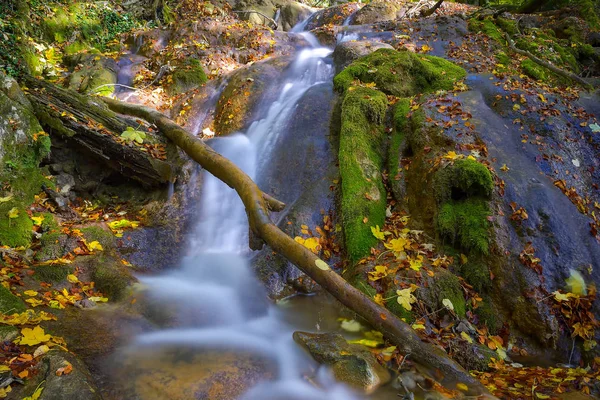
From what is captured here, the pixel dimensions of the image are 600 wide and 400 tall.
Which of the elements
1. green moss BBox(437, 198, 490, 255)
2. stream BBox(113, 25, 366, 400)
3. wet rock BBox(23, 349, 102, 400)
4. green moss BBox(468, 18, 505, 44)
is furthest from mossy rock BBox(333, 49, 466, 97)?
wet rock BBox(23, 349, 102, 400)

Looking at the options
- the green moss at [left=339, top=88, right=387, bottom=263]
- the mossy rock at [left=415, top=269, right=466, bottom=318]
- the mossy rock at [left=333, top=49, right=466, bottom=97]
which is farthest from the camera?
the mossy rock at [left=333, top=49, right=466, bottom=97]

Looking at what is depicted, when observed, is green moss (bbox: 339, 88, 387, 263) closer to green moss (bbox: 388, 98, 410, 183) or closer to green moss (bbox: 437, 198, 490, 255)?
green moss (bbox: 388, 98, 410, 183)

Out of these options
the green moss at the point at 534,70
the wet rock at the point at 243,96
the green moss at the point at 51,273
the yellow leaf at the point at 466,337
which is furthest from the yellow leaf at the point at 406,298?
the green moss at the point at 534,70

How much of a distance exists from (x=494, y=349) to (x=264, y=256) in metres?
2.92

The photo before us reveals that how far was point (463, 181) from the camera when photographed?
420 cm

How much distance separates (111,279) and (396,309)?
335 centimetres

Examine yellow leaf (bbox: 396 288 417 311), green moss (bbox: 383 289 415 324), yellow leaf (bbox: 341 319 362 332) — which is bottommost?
yellow leaf (bbox: 341 319 362 332)

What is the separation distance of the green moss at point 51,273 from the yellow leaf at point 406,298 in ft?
12.5

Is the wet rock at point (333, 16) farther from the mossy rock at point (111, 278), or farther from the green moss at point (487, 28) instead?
the mossy rock at point (111, 278)

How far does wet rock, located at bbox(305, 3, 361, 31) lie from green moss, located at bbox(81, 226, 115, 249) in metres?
13.3

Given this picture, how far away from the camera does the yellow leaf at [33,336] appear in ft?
8.61

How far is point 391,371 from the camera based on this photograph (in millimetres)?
2906

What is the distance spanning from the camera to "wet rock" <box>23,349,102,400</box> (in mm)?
2197

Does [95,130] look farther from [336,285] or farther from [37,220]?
[336,285]
